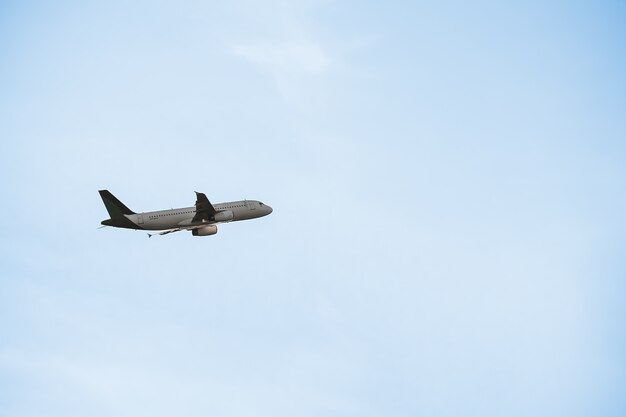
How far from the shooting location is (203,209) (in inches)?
4875

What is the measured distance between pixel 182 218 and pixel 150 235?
4.80m

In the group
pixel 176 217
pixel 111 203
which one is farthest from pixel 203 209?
pixel 111 203

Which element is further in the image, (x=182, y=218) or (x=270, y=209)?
(x=270, y=209)

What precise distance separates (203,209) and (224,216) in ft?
16.0

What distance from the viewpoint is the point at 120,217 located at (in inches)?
4882

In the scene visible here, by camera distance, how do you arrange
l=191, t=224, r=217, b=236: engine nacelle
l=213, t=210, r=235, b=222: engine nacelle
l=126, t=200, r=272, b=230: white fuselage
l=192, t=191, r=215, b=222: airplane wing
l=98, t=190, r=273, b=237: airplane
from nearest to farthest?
l=192, t=191, r=215, b=222: airplane wing
l=98, t=190, r=273, b=237: airplane
l=126, t=200, r=272, b=230: white fuselage
l=213, t=210, r=235, b=222: engine nacelle
l=191, t=224, r=217, b=236: engine nacelle

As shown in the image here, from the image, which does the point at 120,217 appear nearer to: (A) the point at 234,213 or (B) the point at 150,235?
(B) the point at 150,235

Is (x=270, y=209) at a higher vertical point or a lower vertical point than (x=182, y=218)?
higher

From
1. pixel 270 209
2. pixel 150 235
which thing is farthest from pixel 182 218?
pixel 270 209

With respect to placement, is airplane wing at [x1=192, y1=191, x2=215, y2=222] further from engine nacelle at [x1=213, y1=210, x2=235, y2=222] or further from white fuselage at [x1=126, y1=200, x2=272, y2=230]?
engine nacelle at [x1=213, y1=210, x2=235, y2=222]

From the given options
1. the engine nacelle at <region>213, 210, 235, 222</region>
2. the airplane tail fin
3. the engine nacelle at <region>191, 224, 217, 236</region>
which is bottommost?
the airplane tail fin

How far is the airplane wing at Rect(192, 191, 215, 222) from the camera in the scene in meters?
122

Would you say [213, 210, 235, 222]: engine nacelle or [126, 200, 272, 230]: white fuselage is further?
[213, 210, 235, 222]: engine nacelle

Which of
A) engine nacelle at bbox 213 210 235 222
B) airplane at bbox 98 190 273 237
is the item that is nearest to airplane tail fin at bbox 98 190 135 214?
airplane at bbox 98 190 273 237
